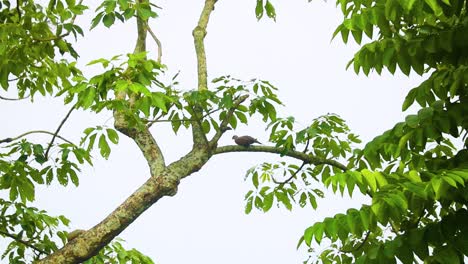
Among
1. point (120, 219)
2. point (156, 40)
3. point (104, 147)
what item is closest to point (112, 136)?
point (104, 147)

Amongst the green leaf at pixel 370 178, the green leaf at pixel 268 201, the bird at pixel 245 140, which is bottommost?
the green leaf at pixel 370 178

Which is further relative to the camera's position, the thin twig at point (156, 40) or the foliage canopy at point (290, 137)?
the thin twig at point (156, 40)

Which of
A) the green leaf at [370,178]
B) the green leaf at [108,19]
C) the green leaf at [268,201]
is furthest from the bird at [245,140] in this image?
the green leaf at [370,178]

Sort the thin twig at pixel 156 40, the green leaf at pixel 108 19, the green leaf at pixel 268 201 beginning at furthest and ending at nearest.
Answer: the thin twig at pixel 156 40 → the green leaf at pixel 268 201 → the green leaf at pixel 108 19

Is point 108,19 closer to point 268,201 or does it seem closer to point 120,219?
point 120,219

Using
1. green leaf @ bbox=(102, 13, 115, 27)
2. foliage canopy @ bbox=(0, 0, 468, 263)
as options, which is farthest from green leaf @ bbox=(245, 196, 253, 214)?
green leaf @ bbox=(102, 13, 115, 27)

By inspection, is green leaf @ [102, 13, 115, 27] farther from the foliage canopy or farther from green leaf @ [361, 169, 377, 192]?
green leaf @ [361, 169, 377, 192]

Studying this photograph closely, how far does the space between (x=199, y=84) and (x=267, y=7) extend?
2.74ft

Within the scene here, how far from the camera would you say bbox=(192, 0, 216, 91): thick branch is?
5.15 m

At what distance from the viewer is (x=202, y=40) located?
5379 millimetres

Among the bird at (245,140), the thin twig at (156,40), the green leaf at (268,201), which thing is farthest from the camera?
the thin twig at (156,40)

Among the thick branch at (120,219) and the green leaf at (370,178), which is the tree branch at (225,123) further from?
the green leaf at (370,178)

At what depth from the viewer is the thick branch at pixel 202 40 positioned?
515 centimetres

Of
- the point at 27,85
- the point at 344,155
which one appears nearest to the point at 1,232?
the point at 27,85
